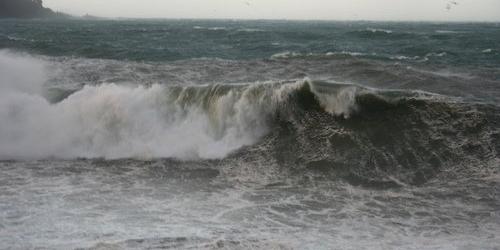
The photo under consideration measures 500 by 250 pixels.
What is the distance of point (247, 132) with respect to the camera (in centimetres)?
962

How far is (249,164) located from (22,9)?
381ft

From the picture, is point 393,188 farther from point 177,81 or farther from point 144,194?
point 177,81

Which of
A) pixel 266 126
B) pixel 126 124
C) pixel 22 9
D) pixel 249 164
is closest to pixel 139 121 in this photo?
pixel 126 124

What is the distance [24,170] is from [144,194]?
2236 mm

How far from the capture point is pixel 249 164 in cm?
831

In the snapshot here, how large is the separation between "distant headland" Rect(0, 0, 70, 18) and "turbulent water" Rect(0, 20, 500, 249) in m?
102

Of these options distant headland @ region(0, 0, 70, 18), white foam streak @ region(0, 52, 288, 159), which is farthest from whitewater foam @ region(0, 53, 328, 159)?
distant headland @ region(0, 0, 70, 18)

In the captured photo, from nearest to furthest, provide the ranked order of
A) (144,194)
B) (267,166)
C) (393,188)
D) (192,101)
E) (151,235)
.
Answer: (151,235)
(144,194)
(393,188)
(267,166)
(192,101)

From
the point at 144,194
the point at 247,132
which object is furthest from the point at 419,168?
the point at 144,194

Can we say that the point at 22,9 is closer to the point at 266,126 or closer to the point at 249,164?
the point at 266,126

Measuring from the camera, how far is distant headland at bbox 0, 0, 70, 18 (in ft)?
341

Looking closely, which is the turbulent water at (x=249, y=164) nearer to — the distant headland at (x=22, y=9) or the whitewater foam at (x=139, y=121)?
the whitewater foam at (x=139, y=121)

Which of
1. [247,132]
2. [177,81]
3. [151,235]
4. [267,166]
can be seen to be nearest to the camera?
[151,235]

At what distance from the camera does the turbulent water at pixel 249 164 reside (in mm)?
5254
